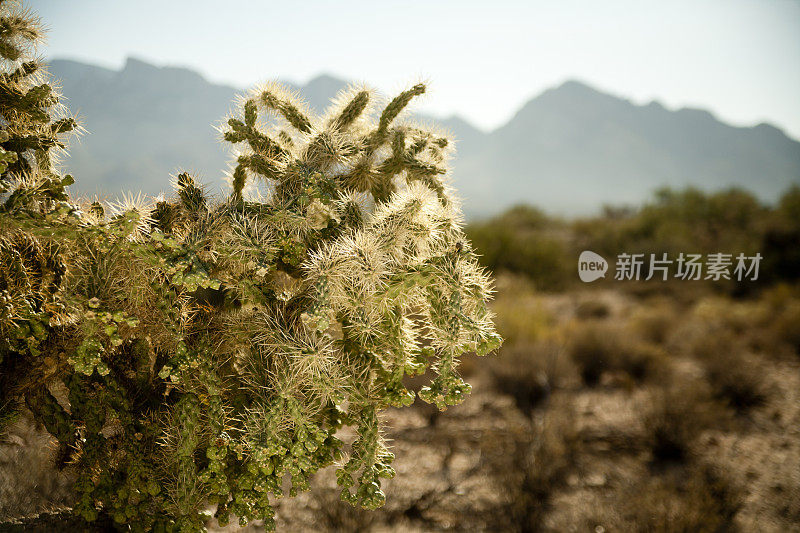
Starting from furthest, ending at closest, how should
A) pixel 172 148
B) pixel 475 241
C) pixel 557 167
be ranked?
1. pixel 557 167
2. pixel 475 241
3. pixel 172 148

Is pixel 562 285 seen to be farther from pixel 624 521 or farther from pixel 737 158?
pixel 737 158

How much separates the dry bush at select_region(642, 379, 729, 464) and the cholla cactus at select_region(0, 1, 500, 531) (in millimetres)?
3988

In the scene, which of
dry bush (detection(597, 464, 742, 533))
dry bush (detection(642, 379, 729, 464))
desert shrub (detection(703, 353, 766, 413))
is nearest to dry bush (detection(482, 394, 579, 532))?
dry bush (detection(597, 464, 742, 533))

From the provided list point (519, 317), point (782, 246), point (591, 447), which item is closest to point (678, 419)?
point (591, 447)

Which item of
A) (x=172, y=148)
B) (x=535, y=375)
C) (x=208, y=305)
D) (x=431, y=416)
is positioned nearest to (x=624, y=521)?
(x=431, y=416)

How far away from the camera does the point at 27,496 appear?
1.15 meters

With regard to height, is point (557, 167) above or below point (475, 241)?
above

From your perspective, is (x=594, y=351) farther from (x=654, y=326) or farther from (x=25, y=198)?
(x=25, y=198)

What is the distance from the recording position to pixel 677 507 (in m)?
2.87

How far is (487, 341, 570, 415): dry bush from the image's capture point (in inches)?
192

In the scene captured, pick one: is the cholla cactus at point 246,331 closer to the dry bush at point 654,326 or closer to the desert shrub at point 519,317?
the desert shrub at point 519,317

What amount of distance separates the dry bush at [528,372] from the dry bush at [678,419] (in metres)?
1.05

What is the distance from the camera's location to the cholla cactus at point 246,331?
2.61 feet

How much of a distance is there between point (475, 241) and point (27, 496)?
1236cm
